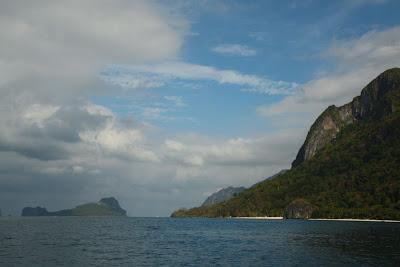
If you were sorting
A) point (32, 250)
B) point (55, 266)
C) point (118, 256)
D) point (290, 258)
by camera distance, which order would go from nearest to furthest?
point (55, 266) < point (290, 258) < point (118, 256) < point (32, 250)

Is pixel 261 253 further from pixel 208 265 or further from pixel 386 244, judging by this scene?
pixel 386 244

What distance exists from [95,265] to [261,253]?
40338 millimetres

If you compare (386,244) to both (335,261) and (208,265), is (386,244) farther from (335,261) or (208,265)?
(208,265)

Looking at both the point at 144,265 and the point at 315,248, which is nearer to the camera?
the point at 144,265

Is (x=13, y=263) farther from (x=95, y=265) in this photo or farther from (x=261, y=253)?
(x=261, y=253)

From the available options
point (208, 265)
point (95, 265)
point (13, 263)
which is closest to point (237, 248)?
point (208, 265)

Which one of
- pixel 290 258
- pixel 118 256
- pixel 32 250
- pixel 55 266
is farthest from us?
pixel 32 250

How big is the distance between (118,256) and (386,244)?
67826mm

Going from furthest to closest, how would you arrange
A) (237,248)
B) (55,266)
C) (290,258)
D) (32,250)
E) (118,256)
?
(237,248)
(32,250)
(118,256)
(290,258)
(55,266)

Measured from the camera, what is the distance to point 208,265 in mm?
90375

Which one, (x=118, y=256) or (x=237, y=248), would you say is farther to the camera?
(x=237, y=248)

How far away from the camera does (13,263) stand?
89.4 m

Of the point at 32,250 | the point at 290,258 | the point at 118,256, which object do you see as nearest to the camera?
the point at 290,258

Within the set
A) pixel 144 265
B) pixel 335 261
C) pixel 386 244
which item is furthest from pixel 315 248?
pixel 144 265
